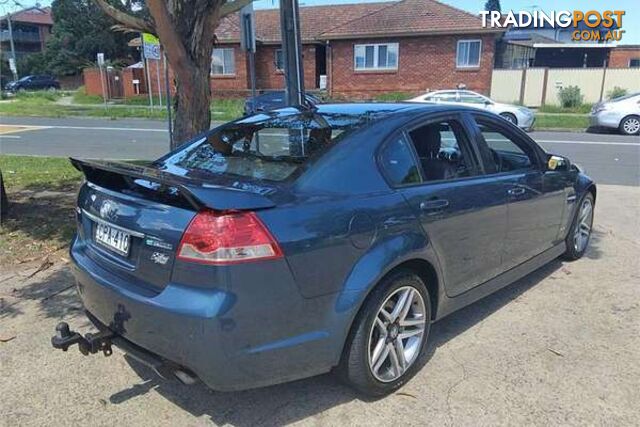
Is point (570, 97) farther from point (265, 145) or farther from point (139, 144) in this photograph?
point (265, 145)

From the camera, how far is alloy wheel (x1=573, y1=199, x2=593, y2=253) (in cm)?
519

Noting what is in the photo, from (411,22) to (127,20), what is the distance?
25.4 metres

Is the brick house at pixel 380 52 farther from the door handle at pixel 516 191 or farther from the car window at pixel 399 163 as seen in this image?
the car window at pixel 399 163

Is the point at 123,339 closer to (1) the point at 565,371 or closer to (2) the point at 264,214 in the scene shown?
(2) the point at 264,214

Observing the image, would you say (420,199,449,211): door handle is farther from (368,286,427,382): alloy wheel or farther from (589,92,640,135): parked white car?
(589,92,640,135): parked white car

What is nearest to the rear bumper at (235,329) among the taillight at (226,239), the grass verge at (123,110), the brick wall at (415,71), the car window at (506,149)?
the taillight at (226,239)

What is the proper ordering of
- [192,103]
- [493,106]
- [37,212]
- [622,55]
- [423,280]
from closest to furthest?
[423,280] < [192,103] < [37,212] < [493,106] < [622,55]

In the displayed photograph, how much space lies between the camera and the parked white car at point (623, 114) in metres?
17.8

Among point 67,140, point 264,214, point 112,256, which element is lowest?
point 67,140

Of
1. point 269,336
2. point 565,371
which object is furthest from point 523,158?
point 269,336

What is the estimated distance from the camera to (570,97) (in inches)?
998

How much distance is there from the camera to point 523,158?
4.40m

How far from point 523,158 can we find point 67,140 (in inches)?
613

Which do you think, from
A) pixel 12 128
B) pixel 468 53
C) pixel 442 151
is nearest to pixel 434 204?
pixel 442 151
